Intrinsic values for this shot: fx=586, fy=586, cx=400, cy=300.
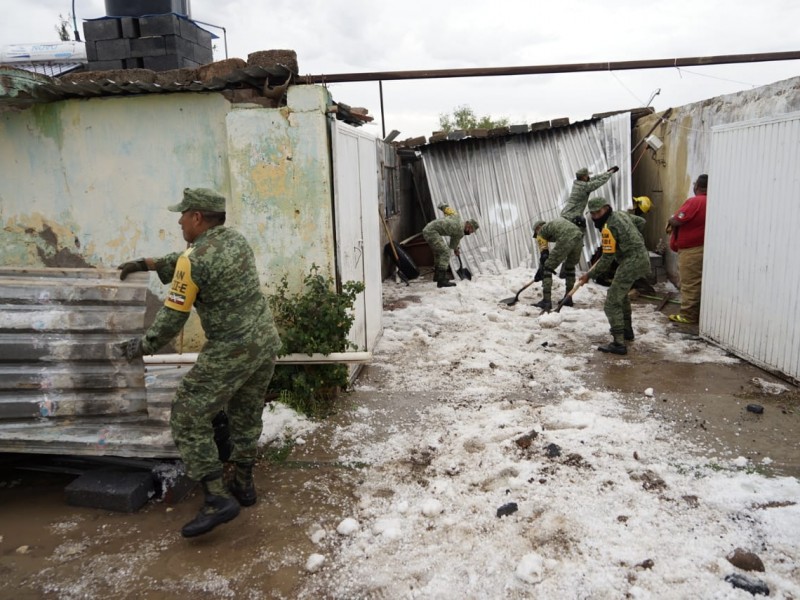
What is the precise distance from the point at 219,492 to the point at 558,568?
1.88 m

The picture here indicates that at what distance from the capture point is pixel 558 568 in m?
2.89

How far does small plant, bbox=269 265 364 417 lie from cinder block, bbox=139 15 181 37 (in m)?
3.57

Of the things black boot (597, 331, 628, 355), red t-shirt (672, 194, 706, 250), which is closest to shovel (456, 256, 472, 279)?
red t-shirt (672, 194, 706, 250)

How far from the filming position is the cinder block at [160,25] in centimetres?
652

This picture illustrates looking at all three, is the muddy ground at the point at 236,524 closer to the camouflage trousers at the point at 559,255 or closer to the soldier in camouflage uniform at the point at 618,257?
the soldier in camouflage uniform at the point at 618,257

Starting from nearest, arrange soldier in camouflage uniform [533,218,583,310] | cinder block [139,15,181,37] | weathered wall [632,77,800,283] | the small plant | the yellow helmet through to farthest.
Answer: the small plant
cinder block [139,15,181,37]
weathered wall [632,77,800,283]
soldier in camouflage uniform [533,218,583,310]
the yellow helmet

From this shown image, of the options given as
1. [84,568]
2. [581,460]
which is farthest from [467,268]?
[84,568]

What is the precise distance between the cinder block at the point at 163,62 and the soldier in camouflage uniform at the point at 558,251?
5386mm

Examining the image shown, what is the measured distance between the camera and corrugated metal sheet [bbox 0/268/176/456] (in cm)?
360

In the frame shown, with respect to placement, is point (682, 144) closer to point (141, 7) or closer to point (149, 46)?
point (149, 46)

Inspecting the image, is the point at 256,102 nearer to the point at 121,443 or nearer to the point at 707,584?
the point at 121,443

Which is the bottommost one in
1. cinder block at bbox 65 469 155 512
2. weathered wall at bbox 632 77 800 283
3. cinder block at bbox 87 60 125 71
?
cinder block at bbox 65 469 155 512

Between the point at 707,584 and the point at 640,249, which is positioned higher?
the point at 640,249

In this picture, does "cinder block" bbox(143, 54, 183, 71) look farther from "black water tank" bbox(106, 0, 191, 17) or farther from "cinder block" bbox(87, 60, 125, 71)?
"black water tank" bbox(106, 0, 191, 17)
